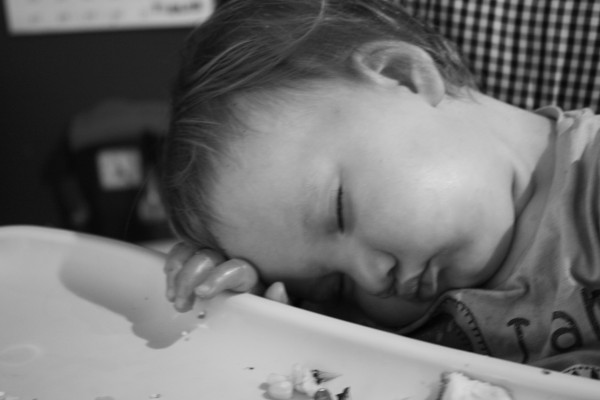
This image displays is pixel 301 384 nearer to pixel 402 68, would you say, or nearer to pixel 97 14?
pixel 402 68

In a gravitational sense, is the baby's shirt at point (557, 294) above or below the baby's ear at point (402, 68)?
below

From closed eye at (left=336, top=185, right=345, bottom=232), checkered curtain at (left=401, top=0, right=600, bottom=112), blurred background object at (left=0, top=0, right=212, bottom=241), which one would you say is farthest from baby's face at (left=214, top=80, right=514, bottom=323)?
blurred background object at (left=0, top=0, right=212, bottom=241)

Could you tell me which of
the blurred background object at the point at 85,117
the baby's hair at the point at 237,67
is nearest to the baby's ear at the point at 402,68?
the baby's hair at the point at 237,67

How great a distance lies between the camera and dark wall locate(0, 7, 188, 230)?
152 centimetres

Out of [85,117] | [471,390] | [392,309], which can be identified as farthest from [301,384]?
[85,117]

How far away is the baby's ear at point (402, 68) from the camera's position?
2.37 feet

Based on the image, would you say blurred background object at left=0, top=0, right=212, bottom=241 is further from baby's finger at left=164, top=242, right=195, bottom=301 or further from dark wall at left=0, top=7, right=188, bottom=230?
baby's finger at left=164, top=242, right=195, bottom=301

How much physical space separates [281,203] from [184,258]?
0.39 feet

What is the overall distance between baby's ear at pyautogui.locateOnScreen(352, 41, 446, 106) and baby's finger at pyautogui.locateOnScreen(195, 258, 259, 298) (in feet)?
0.74

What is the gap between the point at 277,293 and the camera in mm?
694

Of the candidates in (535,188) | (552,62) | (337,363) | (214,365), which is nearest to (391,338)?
(337,363)

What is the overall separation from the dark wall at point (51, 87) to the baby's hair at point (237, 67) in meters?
0.80

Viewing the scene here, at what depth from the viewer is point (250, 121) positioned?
68 cm

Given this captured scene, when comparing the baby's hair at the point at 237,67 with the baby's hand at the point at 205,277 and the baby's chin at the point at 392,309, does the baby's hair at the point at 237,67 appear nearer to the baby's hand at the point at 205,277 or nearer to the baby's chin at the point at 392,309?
the baby's hand at the point at 205,277
